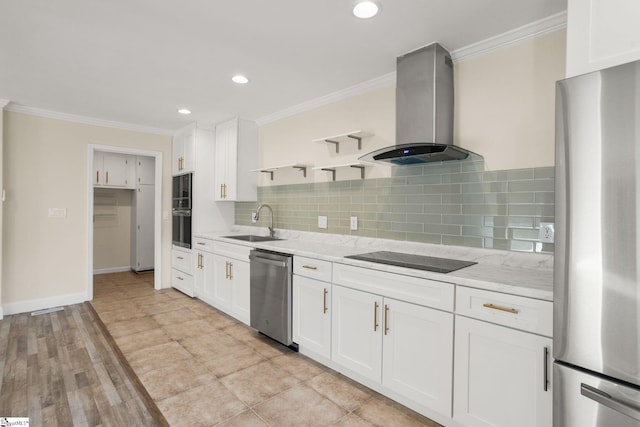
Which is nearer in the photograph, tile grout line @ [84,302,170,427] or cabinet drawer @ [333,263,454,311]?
cabinet drawer @ [333,263,454,311]

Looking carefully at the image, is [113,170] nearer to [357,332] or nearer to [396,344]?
[357,332]

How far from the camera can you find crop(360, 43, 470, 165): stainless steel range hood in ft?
7.13

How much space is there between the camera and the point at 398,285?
1.95 metres

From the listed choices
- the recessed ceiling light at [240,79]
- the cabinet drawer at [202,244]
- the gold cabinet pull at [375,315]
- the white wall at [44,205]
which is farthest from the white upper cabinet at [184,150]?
the gold cabinet pull at [375,315]

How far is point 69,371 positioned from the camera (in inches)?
94.7

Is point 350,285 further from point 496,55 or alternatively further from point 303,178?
point 496,55

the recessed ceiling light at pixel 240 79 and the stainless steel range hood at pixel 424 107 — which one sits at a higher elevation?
the recessed ceiling light at pixel 240 79

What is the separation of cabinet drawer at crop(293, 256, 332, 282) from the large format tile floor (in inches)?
28.5

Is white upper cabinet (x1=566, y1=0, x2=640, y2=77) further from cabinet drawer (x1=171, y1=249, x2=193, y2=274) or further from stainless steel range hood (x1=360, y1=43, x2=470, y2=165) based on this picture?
cabinet drawer (x1=171, y1=249, x2=193, y2=274)

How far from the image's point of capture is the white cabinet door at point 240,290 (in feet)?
10.6

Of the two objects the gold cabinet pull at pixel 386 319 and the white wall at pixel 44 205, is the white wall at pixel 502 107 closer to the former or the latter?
the gold cabinet pull at pixel 386 319

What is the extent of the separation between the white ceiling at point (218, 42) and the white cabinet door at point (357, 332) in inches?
68.9

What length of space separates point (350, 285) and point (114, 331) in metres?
2.55

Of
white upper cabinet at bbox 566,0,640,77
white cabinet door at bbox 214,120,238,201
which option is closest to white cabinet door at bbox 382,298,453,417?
white upper cabinet at bbox 566,0,640,77
